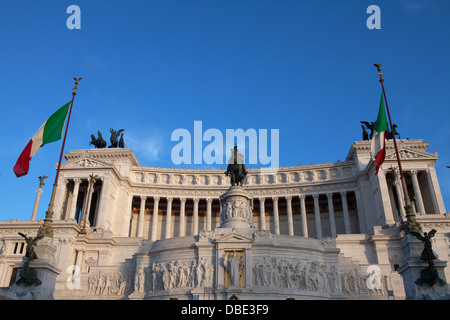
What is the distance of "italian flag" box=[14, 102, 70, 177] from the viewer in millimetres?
23062

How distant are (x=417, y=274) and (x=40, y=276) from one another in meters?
17.9

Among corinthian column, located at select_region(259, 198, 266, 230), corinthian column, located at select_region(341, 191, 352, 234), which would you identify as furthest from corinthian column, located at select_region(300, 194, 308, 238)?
corinthian column, located at select_region(259, 198, 266, 230)

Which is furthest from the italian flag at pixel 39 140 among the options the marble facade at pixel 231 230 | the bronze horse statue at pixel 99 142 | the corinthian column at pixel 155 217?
the bronze horse statue at pixel 99 142

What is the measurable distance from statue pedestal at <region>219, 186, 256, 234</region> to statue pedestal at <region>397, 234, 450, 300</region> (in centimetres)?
1539

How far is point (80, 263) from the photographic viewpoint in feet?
138

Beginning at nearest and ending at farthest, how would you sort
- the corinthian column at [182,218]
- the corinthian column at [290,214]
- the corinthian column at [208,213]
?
the corinthian column at [290,214] → the corinthian column at [208,213] → the corinthian column at [182,218]

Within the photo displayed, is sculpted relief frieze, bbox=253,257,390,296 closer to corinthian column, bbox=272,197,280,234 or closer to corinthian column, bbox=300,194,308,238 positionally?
corinthian column, bbox=300,194,308,238

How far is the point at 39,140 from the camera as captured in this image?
925 inches

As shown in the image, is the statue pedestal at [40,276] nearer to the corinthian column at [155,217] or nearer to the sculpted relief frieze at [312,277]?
the sculpted relief frieze at [312,277]

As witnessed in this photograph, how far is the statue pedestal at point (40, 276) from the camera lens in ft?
58.8

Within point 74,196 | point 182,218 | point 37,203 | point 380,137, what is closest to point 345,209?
point 182,218

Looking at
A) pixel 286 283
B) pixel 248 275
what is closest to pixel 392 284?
pixel 286 283

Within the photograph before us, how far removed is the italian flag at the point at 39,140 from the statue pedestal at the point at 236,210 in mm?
15589
